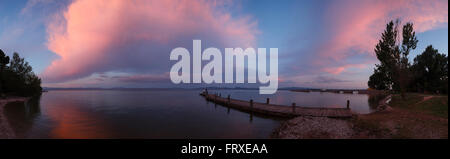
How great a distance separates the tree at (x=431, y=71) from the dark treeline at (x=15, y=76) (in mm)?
102798

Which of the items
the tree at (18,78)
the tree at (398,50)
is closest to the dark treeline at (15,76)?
the tree at (18,78)

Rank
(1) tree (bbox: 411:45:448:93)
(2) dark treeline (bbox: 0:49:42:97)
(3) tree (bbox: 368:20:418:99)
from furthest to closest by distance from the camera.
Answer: (2) dark treeline (bbox: 0:49:42:97) < (1) tree (bbox: 411:45:448:93) < (3) tree (bbox: 368:20:418:99)

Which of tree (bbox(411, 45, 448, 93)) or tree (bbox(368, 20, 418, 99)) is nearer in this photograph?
tree (bbox(368, 20, 418, 99))

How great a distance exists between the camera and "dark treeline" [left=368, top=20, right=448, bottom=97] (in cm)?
2331

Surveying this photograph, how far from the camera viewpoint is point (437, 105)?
15734 millimetres

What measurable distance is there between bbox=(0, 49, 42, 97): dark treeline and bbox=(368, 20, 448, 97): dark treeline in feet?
281

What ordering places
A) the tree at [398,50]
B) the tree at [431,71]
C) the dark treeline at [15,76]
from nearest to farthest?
the tree at [398,50] < the tree at [431,71] < the dark treeline at [15,76]

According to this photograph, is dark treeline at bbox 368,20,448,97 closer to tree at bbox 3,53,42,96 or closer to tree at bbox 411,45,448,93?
tree at bbox 411,45,448,93

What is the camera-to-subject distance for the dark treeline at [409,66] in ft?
76.5

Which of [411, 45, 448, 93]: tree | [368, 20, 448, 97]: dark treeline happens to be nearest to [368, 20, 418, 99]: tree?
[368, 20, 448, 97]: dark treeline

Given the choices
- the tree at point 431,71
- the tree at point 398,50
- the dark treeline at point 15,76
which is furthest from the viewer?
the dark treeline at point 15,76

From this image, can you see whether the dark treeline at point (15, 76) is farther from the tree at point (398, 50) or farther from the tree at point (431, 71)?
the tree at point (431, 71)
